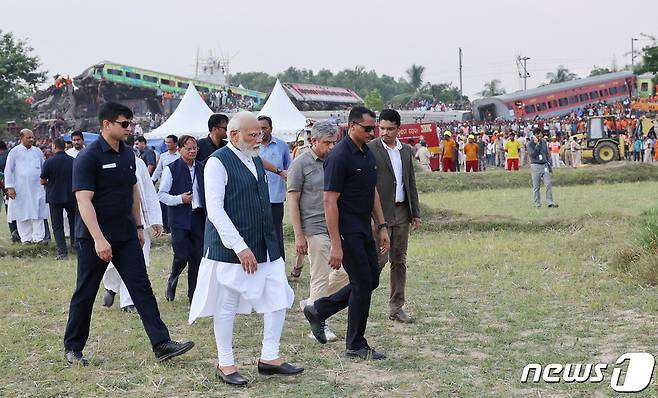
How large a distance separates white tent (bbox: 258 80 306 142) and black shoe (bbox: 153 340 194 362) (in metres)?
21.5

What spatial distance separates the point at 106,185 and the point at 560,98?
4931 centimetres

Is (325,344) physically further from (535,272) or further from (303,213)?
(535,272)

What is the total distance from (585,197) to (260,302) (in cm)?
1490

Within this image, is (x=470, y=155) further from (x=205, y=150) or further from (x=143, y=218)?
(x=143, y=218)

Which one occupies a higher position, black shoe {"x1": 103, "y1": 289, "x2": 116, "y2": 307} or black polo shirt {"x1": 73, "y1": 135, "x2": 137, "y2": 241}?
black polo shirt {"x1": 73, "y1": 135, "x2": 137, "y2": 241}

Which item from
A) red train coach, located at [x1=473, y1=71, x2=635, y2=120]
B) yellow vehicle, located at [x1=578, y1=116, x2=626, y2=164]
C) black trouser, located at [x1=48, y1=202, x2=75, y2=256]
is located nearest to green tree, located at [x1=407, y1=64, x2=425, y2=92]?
red train coach, located at [x1=473, y1=71, x2=635, y2=120]

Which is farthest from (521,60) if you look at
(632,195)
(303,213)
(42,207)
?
(303,213)

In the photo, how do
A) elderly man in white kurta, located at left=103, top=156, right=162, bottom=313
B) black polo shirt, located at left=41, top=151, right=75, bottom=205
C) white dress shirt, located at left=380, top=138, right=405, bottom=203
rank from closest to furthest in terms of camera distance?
white dress shirt, located at left=380, top=138, right=405, bottom=203
elderly man in white kurta, located at left=103, top=156, right=162, bottom=313
black polo shirt, located at left=41, top=151, right=75, bottom=205

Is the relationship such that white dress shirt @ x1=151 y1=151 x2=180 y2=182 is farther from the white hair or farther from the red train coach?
the red train coach

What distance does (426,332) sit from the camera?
7004mm

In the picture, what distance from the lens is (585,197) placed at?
19.1 metres

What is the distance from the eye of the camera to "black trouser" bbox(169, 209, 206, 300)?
8422mm

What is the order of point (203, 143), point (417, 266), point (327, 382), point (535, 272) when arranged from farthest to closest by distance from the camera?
point (417, 266) → point (535, 272) → point (203, 143) → point (327, 382)

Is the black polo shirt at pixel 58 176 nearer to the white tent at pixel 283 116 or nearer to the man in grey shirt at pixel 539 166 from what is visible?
the man in grey shirt at pixel 539 166
